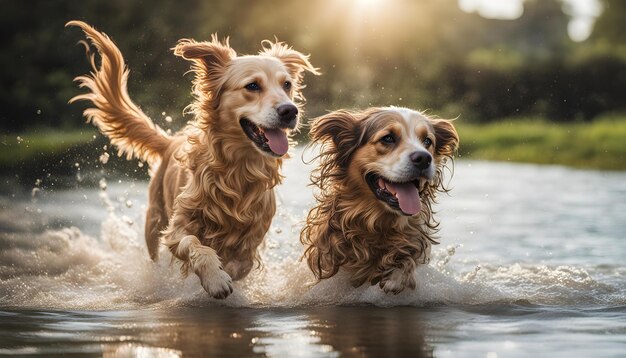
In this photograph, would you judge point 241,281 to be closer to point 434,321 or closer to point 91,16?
point 434,321

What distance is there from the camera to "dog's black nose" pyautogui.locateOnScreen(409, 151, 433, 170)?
665cm

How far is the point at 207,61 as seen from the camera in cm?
745

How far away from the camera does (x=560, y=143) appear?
26.0 meters

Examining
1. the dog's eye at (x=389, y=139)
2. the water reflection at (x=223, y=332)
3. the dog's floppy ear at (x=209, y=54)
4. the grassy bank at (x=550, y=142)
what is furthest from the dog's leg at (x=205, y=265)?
the grassy bank at (x=550, y=142)

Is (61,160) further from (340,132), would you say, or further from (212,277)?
(212,277)

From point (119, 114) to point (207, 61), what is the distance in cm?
172

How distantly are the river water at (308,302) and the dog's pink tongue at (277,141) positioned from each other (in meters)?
0.90

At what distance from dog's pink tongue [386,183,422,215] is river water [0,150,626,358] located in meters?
0.65

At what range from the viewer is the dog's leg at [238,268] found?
759cm

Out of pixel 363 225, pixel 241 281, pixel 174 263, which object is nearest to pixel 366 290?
pixel 363 225

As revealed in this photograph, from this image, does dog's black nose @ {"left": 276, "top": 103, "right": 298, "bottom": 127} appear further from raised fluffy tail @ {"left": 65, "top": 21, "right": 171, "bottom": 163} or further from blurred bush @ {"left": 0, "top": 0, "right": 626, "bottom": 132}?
blurred bush @ {"left": 0, "top": 0, "right": 626, "bottom": 132}

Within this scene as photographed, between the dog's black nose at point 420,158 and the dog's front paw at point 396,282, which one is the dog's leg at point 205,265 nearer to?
the dog's front paw at point 396,282

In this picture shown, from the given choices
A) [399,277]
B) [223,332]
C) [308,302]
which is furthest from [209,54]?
[223,332]

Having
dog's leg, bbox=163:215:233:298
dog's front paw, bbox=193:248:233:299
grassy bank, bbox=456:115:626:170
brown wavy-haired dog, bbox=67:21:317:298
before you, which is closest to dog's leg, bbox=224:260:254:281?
brown wavy-haired dog, bbox=67:21:317:298
